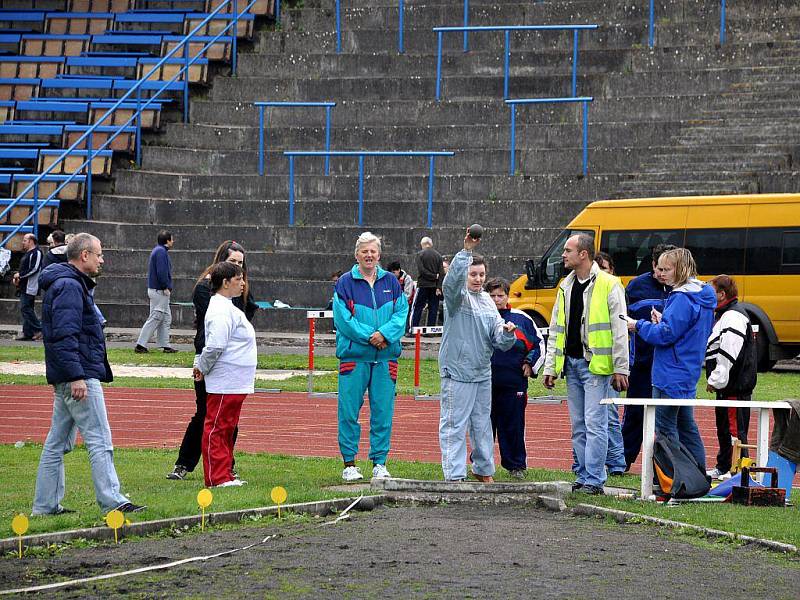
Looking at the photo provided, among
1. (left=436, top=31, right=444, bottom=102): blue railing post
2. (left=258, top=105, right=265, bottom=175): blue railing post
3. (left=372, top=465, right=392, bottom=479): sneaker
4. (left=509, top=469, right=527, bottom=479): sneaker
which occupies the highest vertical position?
(left=436, top=31, right=444, bottom=102): blue railing post

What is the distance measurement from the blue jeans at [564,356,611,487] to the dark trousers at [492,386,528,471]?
2.31 ft

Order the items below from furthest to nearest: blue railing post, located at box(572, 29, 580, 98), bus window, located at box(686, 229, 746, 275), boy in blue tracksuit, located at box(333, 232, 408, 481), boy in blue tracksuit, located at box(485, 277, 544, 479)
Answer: blue railing post, located at box(572, 29, 580, 98) → bus window, located at box(686, 229, 746, 275) → boy in blue tracksuit, located at box(485, 277, 544, 479) → boy in blue tracksuit, located at box(333, 232, 408, 481)

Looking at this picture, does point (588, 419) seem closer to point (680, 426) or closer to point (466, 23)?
point (680, 426)

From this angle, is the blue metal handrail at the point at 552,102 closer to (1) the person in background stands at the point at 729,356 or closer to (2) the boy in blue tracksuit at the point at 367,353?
(1) the person in background stands at the point at 729,356

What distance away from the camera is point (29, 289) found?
26188 mm

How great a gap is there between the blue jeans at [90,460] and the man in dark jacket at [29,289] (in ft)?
55.6

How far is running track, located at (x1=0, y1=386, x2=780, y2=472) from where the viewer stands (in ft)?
45.1

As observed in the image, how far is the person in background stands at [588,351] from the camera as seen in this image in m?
10.7

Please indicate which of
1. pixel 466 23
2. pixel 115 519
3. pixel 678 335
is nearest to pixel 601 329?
pixel 678 335

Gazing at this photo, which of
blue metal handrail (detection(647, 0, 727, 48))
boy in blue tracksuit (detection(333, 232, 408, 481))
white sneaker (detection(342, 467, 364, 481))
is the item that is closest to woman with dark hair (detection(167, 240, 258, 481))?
boy in blue tracksuit (detection(333, 232, 408, 481))

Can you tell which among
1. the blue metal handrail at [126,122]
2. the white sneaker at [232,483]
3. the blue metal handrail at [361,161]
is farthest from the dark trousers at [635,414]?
the blue metal handrail at [126,122]

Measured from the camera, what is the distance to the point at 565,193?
28.5 meters

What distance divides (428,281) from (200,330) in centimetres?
1540

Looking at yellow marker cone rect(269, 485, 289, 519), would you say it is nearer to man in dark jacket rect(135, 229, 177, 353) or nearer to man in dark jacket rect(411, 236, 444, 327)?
man in dark jacket rect(135, 229, 177, 353)
